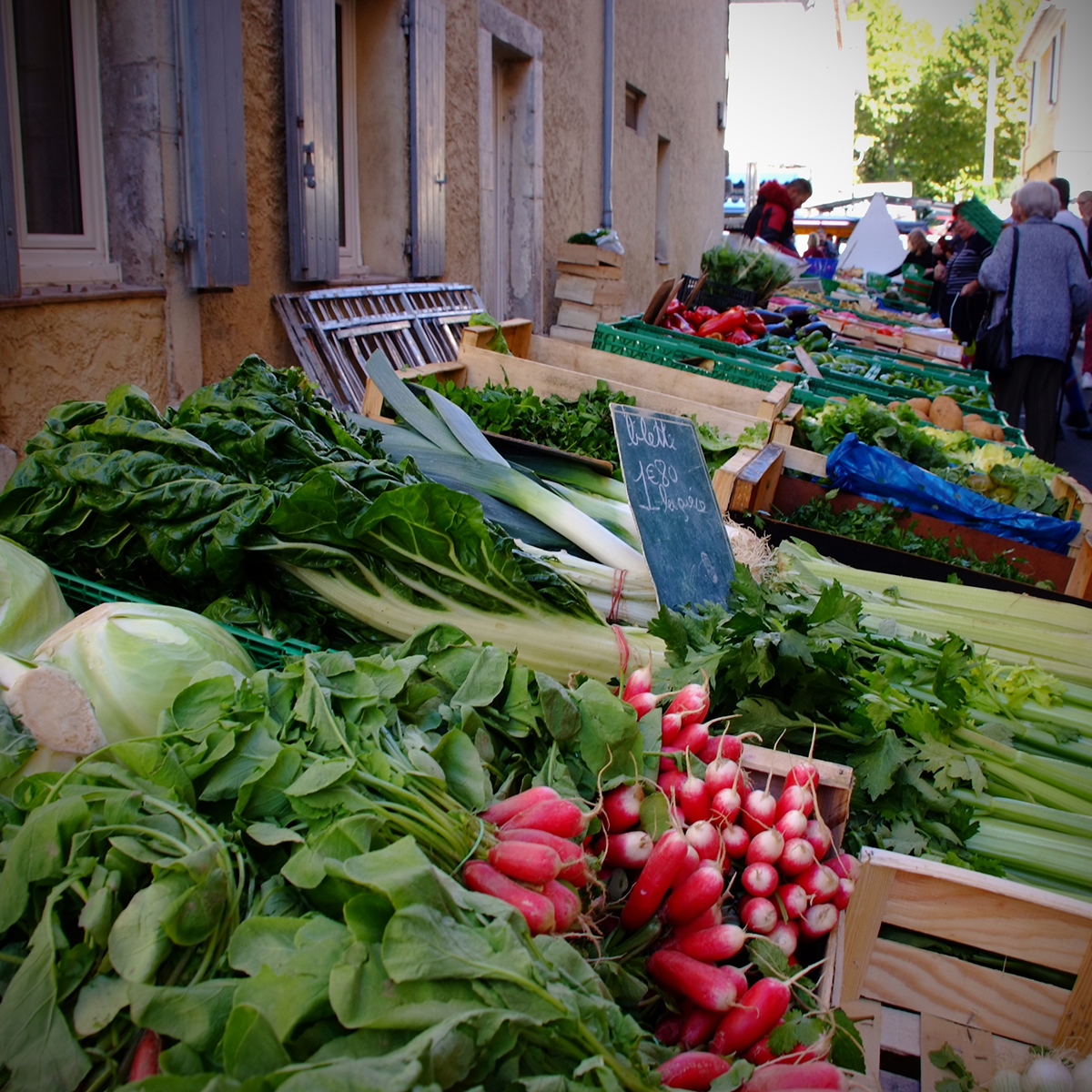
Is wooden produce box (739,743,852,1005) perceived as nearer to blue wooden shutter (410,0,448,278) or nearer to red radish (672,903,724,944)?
red radish (672,903,724,944)

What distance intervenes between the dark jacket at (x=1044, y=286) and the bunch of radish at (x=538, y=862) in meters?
7.39

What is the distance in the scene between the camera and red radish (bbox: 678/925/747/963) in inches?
60.2

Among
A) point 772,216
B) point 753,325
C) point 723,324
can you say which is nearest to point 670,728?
point 723,324

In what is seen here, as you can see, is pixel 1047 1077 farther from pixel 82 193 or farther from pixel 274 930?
pixel 82 193

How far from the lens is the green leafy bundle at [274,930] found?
1.00m

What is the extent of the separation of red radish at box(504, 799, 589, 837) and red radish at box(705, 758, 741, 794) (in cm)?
42

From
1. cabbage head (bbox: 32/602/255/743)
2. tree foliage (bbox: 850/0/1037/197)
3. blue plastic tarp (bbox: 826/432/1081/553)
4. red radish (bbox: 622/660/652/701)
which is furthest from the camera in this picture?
tree foliage (bbox: 850/0/1037/197)

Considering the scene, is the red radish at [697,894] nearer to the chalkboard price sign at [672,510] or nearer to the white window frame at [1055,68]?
the chalkboard price sign at [672,510]

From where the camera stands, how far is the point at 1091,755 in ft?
7.35

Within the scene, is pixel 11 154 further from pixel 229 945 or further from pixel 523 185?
pixel 523 185

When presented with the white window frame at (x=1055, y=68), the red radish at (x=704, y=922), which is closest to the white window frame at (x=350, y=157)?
the red radish at (x=704, y=922)

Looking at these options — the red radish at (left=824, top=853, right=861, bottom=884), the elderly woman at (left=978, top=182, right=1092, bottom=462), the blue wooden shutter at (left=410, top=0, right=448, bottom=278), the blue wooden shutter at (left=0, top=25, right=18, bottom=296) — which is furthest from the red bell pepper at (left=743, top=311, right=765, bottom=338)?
the red radish at (left=824, top=853, right=861, bottom=884)

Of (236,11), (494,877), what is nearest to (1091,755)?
(494,877)

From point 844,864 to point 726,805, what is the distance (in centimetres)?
32
